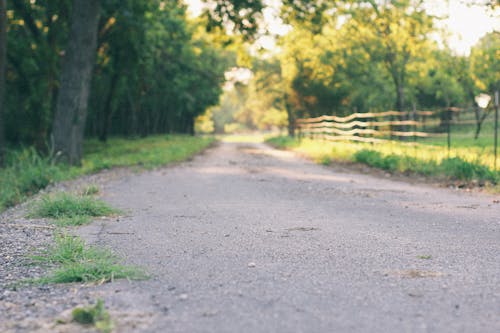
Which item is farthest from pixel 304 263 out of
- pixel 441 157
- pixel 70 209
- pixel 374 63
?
pixel 374 63

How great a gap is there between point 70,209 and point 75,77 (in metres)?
8.83

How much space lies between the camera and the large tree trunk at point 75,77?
1460 cm

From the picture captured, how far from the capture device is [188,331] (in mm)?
2850

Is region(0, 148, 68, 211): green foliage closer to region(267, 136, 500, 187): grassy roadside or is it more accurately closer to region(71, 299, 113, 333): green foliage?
region(71, 299, 113, 333): green foliage

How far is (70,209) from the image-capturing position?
22.6 feet

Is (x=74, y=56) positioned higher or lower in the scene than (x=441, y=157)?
higher

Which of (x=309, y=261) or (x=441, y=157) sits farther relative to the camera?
(x=441, y=157)

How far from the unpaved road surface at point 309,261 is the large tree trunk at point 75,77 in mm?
6627

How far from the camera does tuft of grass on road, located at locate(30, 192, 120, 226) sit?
22.0ft

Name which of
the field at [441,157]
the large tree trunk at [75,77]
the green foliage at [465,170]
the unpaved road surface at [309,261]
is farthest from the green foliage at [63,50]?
the unpaved road surface at [309,261]

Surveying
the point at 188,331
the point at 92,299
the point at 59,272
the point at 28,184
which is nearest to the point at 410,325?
the point at 188,331

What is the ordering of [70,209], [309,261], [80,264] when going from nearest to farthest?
[80,264] < [309,261] < [70,209]

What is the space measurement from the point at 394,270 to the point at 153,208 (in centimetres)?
434

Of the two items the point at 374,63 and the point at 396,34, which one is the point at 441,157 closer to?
the point at 396,34
